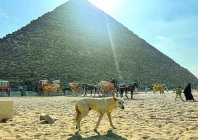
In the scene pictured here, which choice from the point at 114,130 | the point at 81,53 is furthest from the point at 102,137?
the point at 81,53

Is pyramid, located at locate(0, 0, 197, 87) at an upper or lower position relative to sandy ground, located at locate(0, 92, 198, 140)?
upper

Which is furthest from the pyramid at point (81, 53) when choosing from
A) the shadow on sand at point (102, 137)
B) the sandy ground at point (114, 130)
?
the shadow on sand at point (102, 137)

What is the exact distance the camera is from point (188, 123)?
24.1 ft

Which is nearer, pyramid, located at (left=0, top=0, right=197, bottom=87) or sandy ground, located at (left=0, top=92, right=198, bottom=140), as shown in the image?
sandy ground, located at (left=0, top=92, right=198, bottom=140)

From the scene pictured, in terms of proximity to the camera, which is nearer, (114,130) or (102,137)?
(102,137)

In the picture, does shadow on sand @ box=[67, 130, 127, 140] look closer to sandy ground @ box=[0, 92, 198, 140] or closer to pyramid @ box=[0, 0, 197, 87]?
sandy ground @ box=[0, 92, 198, 140]

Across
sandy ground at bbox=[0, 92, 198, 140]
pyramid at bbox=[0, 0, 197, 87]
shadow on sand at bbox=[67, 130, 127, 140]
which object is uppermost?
pyramid at bbox=[0, 0, 197, 87]

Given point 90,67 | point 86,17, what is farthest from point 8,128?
point 86,17

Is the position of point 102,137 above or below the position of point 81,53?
below

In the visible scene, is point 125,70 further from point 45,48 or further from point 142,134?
point 142,134

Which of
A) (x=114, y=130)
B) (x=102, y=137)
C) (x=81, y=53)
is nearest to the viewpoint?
(x=102, y=137)

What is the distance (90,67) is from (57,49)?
9.99m

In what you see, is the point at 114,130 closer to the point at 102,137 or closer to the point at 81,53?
the point at 102,137

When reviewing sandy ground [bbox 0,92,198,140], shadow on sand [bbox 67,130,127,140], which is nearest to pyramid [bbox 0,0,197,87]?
sandy ground [bbox 0,92,198,140]
